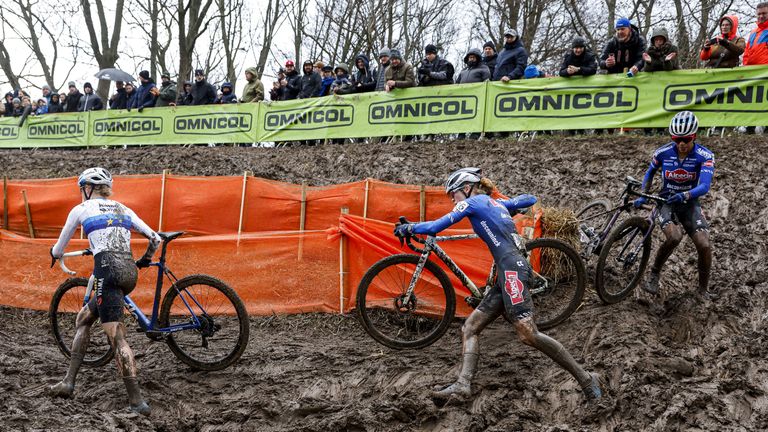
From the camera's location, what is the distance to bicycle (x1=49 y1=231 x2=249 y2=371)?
629 cm

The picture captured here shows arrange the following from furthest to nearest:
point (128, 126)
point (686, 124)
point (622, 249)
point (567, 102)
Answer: point (128, 126) → point (567, 102) → point (622, 249) → point (686, 124)

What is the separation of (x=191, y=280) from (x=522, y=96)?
304 inches

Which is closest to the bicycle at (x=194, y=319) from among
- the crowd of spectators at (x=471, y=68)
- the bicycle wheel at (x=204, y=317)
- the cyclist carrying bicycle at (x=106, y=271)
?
the bicycle wheel at (x=204, y=317)

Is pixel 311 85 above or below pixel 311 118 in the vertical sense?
above

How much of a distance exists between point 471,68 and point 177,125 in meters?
7.78

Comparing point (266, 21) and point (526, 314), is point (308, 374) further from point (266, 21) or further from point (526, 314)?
point (266, 21)

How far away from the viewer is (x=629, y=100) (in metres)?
11.2

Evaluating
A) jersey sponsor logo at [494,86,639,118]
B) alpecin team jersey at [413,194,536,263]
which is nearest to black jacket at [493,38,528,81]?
jersey sponsor logo at [494,86,639,118]

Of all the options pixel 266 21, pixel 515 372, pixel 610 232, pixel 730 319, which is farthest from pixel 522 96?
pixel 266 21

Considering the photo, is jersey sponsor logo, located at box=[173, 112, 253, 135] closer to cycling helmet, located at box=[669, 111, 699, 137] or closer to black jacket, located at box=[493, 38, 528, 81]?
black jacket, located at box=[493, 38, 528, 81]

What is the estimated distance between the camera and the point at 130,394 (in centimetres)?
562

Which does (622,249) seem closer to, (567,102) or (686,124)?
(686,124)

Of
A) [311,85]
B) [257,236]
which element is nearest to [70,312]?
[257,236]

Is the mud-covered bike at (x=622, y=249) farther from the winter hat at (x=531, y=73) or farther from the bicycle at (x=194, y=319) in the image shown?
the winter hat at (x=531, y=73)
